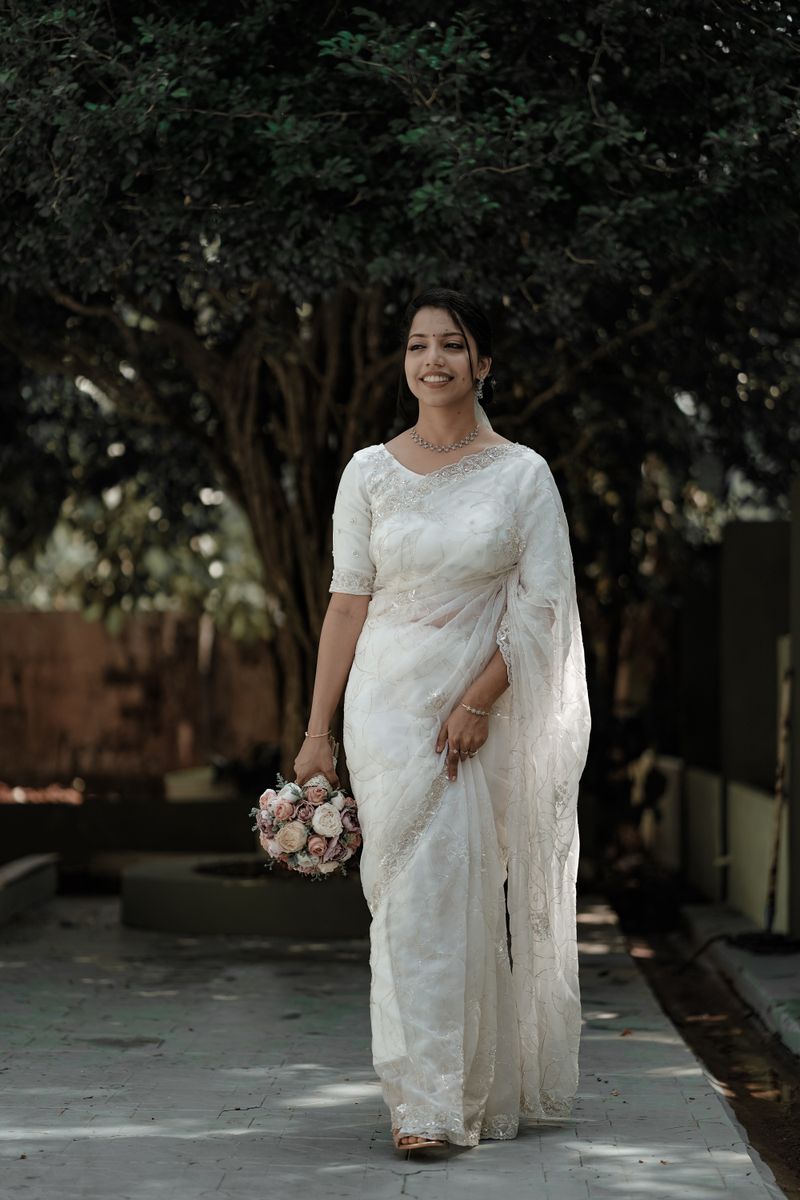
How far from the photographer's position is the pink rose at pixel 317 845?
207 inches

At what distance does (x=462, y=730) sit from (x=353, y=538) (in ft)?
2.21

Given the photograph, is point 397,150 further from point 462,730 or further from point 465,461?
point 462,730

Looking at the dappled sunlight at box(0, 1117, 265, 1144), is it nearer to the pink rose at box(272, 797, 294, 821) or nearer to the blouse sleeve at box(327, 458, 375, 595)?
the pink rose at box(272, 797, 294, 821)

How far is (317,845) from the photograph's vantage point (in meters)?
5.25

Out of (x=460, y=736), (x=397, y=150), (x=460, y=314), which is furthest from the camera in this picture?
(x=397, y=150)

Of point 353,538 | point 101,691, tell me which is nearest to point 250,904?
point 353,538

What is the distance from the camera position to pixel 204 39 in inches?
301

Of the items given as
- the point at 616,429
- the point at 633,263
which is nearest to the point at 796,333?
the point at 616,429

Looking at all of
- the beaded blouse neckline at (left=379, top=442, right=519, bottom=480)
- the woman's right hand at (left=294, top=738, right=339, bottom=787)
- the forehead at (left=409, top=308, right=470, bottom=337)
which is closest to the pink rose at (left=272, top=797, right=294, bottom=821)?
the woman's right hand at (left=294, top=738, right=339, bottom=787)

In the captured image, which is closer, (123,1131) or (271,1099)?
(123,1131)

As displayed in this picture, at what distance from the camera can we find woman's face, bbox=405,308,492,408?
17.4ft

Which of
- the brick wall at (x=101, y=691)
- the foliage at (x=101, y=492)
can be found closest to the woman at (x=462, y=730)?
the foliage at (x=101, y=492)

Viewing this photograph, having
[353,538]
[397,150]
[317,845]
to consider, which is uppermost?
[397,150]

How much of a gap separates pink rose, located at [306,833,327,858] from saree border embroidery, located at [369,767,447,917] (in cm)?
18
